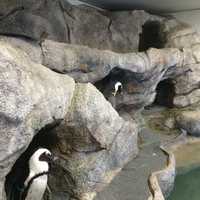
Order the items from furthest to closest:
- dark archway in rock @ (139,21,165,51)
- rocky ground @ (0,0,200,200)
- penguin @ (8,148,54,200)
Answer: dark archway in rock @ (139,21,165,51)
penguin @ (8,148,54,200)
rocky ground @ (0,0,200,200)

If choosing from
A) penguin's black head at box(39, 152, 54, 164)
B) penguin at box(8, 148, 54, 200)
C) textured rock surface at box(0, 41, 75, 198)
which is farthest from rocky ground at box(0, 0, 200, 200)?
penguin's black head at box(39, 152, 54, 164)

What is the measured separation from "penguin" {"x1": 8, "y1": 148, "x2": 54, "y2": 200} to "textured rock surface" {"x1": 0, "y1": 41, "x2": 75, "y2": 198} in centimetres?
40

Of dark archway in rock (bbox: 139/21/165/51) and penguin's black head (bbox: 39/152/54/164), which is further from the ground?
dark archway in rock (bbox: 139/21/165/51)

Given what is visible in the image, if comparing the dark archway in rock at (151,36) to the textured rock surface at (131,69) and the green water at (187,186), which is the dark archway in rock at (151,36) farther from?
the green water at (187,186)

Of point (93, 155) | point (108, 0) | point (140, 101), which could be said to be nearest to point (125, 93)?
point (140, 101)

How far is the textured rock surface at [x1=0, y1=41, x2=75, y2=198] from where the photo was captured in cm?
282

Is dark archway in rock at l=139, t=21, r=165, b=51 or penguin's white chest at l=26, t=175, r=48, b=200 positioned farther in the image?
dark archway in rock at l=139, t=21, r=165, b=51

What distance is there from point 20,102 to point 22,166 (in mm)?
1163

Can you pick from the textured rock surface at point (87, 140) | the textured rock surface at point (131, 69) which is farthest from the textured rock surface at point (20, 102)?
the textured rock surface at point (131, 69)

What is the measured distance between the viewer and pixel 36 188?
3.47 m

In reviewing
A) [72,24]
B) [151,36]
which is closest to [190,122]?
[151,36]

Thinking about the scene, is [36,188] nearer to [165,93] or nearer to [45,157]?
[45,157]

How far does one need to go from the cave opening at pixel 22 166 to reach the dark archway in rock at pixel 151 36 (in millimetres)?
4007

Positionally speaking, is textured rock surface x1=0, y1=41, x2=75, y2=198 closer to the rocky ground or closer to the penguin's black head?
the rocky ground
